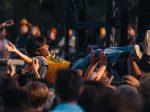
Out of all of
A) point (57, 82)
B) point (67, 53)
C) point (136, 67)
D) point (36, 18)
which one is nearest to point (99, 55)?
point (136, 67)

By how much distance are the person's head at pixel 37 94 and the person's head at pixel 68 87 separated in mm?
422

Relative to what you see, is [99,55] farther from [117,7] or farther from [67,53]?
[67,53]

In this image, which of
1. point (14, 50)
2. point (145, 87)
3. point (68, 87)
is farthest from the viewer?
point (14, 50)

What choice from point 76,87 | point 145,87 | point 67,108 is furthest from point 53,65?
point 67,108

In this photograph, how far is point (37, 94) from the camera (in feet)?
28.1

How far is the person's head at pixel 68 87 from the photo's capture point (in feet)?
25.1

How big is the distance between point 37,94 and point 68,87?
92 cm

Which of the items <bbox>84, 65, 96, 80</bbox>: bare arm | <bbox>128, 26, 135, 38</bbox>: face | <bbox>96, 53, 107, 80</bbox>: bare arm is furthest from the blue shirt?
<bbox>128, 26, 135, 38</bbox>: face

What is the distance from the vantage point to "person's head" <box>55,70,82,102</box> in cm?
766

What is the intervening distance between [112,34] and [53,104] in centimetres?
895

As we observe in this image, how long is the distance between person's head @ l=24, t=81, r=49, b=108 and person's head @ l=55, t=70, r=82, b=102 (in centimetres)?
42

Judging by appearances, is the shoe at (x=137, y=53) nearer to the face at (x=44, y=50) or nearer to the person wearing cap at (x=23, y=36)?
the face at (x=44, y=50)

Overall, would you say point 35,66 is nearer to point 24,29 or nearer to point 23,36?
point 23,36

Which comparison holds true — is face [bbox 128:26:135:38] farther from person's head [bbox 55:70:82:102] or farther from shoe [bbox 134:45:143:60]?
person's head [bbox 55:70:82:102]
